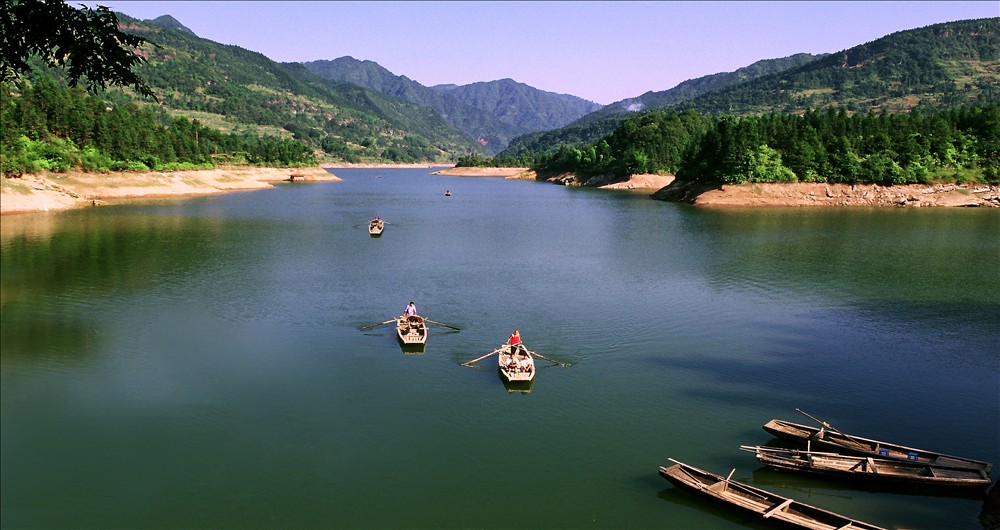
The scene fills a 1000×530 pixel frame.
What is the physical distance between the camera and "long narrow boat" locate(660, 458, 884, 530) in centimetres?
1969

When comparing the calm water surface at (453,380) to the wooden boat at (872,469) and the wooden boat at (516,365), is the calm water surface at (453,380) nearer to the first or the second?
the wooden boat at (872,469)

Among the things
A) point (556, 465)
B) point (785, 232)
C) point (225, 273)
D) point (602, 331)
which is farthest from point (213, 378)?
point (785, 232)

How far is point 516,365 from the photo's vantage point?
32188 mm

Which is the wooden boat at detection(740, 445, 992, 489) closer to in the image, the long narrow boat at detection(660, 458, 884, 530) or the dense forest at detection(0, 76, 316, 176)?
the long narrow boat at detection(660, 458, 884, 530)

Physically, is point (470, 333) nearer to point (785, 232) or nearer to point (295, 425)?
point (295, 425)

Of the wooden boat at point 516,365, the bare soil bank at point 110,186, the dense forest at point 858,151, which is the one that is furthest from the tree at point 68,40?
the dense forest at point 858,151

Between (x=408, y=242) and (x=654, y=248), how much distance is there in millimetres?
26328

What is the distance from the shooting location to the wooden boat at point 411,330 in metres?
36.8

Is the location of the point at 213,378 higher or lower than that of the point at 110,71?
lower

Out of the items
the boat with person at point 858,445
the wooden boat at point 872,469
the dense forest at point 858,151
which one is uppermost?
the dense forest at point 858,151

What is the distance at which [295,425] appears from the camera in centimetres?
2600

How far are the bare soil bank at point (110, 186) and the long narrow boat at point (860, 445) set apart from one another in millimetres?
33924

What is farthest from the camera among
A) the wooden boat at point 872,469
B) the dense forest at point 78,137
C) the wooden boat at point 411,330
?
the dense forest at point 78,137

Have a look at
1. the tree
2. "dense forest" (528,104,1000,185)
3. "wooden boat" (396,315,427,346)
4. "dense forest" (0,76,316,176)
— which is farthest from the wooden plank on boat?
"dense forest" (528,104,1000,185)
